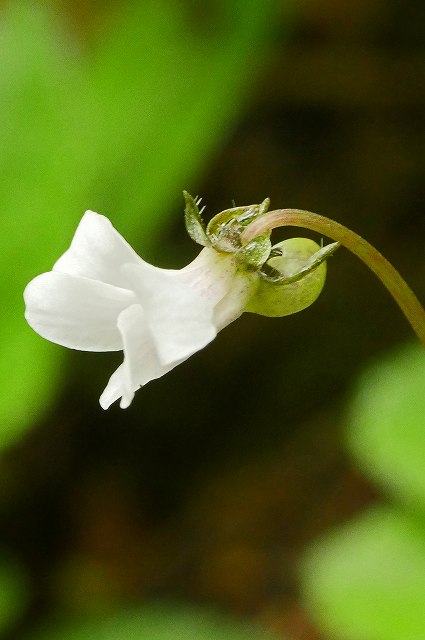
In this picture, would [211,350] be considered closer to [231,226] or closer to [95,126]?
[95,126]

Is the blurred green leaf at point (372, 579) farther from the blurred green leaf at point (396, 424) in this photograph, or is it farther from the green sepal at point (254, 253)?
the green sepal at point (254, 253)

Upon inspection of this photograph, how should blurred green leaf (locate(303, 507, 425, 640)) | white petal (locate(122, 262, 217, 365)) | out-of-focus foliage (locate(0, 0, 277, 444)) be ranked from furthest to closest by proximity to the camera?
out-of-focus foliage (locate(0, 0, 277, 444)), blurred green leaf (locate(303, 507, 425, 640)), white petal (locate(122, 262, 217, 365))

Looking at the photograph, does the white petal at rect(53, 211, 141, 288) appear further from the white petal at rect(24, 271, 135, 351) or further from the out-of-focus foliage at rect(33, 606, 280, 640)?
the out-of-focus foliage at rect(33, 606, 280, 640)

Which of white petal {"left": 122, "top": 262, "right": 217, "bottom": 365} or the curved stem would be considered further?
the curved stem

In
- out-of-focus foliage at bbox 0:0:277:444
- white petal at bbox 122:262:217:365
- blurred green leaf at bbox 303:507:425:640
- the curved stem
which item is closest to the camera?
white petal at bbox 122:262:217:365

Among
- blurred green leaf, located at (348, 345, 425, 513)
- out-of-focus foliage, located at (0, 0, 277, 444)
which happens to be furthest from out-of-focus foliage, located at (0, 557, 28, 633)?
blurred green leaf, located at (348, 345, 425, 513)

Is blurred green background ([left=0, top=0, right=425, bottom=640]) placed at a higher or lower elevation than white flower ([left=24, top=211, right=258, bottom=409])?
higher

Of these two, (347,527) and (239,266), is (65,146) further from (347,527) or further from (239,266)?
(239,266)

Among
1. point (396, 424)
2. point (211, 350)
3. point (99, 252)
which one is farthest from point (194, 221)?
point (211, 350)
